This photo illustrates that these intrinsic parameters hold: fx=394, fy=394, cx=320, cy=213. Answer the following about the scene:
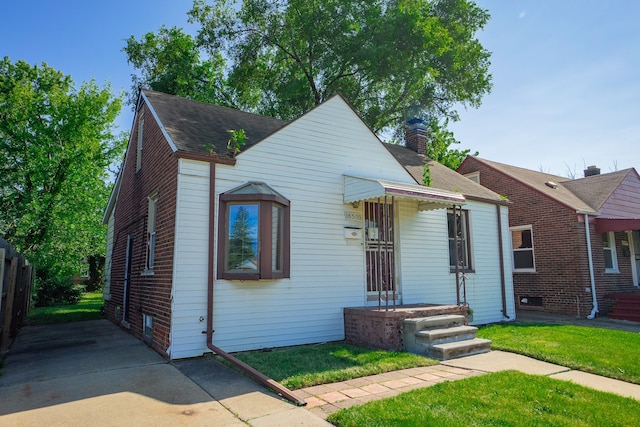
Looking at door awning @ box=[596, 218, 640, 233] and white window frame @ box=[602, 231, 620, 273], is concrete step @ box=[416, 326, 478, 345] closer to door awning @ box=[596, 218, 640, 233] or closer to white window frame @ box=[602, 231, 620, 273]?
door awning @ box=[596, 218, 640, 233]

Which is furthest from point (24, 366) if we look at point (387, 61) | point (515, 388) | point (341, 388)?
point (387, 61)

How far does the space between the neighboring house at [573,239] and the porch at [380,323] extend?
7.23 metres

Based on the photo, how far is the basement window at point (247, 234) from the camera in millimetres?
6922

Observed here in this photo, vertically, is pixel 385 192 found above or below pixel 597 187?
below

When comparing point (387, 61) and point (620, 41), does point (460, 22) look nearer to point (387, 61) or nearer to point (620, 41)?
point (387, 61)

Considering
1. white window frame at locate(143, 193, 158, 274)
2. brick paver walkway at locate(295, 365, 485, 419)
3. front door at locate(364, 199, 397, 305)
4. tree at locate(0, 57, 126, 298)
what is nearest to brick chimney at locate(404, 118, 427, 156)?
front door at locate(364, 199, 397, 305)

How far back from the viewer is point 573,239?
13.0 meters

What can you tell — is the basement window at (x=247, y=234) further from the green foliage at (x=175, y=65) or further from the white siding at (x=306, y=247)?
the green foliage at (x=175, y=65)

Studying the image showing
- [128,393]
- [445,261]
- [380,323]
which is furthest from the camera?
[445,261]

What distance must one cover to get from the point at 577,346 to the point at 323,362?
483 cm

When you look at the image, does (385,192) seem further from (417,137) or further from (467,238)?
(417,137)

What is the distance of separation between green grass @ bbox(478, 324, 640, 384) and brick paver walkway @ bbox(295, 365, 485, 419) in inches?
71.4

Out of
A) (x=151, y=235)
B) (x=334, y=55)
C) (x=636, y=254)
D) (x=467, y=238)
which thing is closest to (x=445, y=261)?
(x=467, y=238)

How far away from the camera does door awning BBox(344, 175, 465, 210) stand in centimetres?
770
